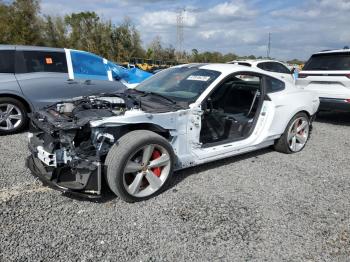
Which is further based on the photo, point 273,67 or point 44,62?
point 273,67

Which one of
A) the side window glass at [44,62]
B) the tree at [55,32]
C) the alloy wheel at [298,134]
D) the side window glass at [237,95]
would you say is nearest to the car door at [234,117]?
the side window glass at [237,95]

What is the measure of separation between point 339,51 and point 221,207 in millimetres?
5601

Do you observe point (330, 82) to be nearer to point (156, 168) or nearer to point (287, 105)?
point (287, 105)

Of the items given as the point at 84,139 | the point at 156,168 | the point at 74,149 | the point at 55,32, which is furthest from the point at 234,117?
the point at 55,32

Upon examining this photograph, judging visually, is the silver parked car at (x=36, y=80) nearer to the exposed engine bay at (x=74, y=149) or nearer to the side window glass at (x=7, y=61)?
the side window glass at (x=7, y=61)

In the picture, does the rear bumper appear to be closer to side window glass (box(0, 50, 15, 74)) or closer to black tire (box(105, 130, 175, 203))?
black tire (box(105, 130, 175, 203))

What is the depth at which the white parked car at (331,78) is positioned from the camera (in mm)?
6910

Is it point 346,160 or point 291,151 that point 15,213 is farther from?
point 346,160

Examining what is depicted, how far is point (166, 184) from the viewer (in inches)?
146

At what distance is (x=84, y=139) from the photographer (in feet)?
11.3

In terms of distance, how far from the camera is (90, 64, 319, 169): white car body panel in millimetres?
3558

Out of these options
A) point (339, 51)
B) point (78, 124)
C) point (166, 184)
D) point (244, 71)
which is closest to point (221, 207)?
point (166, 184)

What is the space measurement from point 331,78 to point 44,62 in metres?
6.21

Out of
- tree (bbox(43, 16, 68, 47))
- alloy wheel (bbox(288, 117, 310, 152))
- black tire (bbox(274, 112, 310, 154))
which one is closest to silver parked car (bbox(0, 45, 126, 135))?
black tire (bbox(274, 112, 310, 154))
